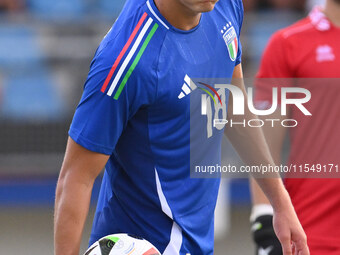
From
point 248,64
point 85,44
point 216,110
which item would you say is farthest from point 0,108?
point 216,110

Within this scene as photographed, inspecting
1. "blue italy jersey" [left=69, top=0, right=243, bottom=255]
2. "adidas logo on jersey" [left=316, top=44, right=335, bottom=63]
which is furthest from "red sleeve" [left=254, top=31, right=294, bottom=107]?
"blue italy jersey" [left=69, top=0, right=243, bottom=255]

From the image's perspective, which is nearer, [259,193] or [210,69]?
[210,69]

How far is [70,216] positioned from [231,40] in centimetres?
96

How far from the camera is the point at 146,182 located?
9.98ft

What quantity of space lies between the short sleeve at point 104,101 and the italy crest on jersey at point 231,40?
48cm

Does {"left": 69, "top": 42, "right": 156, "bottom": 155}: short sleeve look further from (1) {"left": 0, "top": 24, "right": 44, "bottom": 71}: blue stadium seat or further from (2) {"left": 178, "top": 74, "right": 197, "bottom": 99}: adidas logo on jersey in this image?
(1) {"left": 0, "top": 24, "right": 44, "bottom": 71}: blue stadium seat

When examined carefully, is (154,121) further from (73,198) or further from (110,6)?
(110,6)

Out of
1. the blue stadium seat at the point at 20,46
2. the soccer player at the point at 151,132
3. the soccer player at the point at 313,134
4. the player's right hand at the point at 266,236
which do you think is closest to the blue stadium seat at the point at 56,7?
the blue stadium seat at the point at 20,46

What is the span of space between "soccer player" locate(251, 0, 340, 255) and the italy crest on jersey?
2.81ft

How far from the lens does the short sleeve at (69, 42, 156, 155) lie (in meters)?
2.75

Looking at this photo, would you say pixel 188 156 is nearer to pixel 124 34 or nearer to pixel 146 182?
pixel 146 182

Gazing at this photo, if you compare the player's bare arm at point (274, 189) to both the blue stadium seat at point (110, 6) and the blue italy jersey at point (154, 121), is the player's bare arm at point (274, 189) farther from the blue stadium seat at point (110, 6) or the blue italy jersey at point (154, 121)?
the blue stadium seat at point (110, 6)

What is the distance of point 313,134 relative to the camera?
13.0ft

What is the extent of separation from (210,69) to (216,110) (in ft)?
0.73
